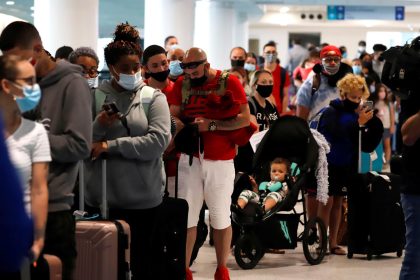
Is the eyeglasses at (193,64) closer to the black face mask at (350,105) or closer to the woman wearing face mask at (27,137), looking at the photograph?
the black face mask at (350,105)

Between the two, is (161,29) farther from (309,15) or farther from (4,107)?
(309,15)

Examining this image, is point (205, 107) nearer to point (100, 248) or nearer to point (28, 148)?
point (100, 248)

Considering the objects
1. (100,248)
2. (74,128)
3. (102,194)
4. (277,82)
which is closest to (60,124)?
(74,128)

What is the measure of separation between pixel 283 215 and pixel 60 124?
176 inches

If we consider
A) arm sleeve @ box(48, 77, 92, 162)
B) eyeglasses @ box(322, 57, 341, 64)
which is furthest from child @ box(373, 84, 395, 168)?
arm sleeve @ box(48, 77, 92, 162)

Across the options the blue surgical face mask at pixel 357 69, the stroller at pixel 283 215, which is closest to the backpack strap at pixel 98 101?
the stroller at pixel 283 215

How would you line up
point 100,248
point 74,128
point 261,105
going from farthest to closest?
point 261,105 → point 100,248 → point 74,128

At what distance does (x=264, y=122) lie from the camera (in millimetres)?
9570

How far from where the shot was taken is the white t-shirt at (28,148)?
4031mm

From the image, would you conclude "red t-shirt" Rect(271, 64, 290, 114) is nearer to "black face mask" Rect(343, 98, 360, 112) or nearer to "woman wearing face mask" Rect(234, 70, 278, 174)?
"woman wearing face mask" Rect(234, 70, 278, 174)

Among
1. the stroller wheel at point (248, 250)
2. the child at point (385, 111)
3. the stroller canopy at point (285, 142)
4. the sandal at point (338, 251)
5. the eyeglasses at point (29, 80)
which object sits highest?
the eyeglasses at point (29, 80)

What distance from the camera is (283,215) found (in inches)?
348

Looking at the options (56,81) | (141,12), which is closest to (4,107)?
(56,81)

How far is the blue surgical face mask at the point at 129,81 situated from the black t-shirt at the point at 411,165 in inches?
57.2
